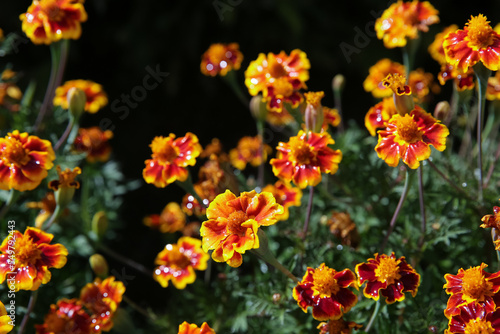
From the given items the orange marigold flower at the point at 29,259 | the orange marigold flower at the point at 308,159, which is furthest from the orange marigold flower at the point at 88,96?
the orange marigold flower at the point at 308,159

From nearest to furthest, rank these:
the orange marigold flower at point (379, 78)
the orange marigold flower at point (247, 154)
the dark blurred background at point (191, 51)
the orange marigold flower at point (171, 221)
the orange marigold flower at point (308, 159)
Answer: the orange marigold flower at point (308, 159), the orange marigold flower at point (379, 78), the orange marigold flower at point (171, 221), the orange marigold flower at point (247, 154), the dark blurred background at point (191, 51)

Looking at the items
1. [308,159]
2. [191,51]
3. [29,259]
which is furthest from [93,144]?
[191,51]

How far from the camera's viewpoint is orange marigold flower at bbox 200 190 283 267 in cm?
104

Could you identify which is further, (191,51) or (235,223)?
(191,51)

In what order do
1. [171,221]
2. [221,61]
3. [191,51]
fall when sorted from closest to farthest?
[221,61] < [171,221] < [191,51]

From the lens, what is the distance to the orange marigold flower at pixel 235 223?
1.04m

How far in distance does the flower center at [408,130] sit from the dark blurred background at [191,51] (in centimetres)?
179

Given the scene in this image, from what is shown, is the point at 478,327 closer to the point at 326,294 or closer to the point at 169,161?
the point at 326,294

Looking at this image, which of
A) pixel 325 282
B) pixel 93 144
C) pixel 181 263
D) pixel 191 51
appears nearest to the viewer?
pixel 325 282

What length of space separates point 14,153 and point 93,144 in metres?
0.65

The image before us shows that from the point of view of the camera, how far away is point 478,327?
101 centimetres

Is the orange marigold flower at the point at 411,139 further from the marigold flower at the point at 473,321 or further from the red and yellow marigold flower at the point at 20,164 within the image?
the red and yellow marigold flower at the point at 20,164

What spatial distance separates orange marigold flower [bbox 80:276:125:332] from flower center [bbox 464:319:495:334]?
82 centimetres

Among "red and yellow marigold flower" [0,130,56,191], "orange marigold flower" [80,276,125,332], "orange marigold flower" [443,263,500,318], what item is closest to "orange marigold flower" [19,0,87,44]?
"red and yellow marigold flower" [0,130,56,191]
